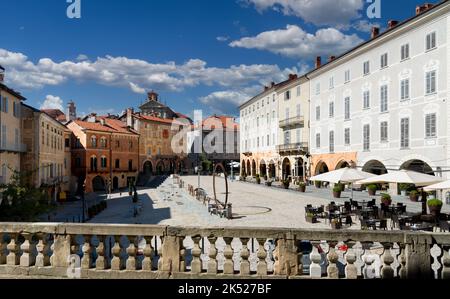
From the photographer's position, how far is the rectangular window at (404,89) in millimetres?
29266

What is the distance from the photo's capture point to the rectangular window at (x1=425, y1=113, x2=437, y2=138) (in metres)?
26.5

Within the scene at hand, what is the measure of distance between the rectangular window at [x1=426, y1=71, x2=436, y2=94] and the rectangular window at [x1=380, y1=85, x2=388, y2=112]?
15.6 ft

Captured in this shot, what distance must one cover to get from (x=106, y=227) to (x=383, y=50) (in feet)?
107

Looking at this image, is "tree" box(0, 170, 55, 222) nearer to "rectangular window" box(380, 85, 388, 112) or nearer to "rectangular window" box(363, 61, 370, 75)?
"rectangular window" box(380, 85, 388, 112)

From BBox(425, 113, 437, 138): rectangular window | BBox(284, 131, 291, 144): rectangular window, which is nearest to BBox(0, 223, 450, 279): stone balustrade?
BBox(425, 113, 437, 138): rectangular window

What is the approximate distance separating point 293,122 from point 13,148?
113 ft

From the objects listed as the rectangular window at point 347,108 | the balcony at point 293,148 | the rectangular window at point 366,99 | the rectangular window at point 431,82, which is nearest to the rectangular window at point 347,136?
the rectangular window at point 347,108

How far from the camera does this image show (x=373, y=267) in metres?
6.07

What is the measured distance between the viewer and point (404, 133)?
96.9ft

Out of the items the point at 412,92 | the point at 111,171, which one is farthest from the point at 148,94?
the point at 412,92

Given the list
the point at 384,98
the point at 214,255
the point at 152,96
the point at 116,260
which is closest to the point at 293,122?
the point at 384,98

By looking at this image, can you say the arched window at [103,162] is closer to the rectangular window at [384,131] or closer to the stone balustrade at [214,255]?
the rectangular window at [384,131]
